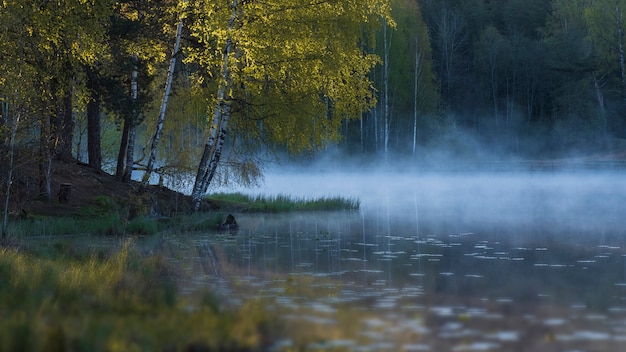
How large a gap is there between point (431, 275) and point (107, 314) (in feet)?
22.4

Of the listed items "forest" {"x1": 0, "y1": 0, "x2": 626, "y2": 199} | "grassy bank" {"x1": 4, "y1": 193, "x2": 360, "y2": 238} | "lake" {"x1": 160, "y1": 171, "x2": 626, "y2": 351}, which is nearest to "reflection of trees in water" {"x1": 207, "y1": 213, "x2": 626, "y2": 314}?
"lake" {"x1": 160, "y1": 171, "x2": 626, "y2": 351}

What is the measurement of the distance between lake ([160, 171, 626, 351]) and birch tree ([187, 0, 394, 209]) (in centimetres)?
276

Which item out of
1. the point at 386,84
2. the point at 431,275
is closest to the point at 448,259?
the point at 431,275

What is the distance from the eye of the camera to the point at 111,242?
19.7 meters

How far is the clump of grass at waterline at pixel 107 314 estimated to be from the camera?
7582 millimetres

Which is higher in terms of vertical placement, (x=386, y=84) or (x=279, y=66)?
(x=386, y=84)

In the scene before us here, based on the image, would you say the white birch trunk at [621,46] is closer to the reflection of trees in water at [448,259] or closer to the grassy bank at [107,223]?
the grassy bank at [107,223]

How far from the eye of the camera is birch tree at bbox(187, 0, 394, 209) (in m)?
26.1

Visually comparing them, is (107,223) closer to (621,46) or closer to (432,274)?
(432,274)

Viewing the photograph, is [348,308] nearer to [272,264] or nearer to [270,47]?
[272,264]

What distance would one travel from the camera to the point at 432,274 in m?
15.2

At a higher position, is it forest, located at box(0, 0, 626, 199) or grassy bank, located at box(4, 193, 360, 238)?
forest, located at box(0, 0, 626, 199)

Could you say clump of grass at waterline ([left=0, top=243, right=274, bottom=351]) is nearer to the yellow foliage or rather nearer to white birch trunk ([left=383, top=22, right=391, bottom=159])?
the yellow foliage

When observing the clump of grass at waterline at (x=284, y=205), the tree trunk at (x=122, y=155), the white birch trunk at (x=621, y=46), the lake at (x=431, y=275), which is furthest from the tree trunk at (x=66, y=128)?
the white birch trunk at (x=621, y=46)
